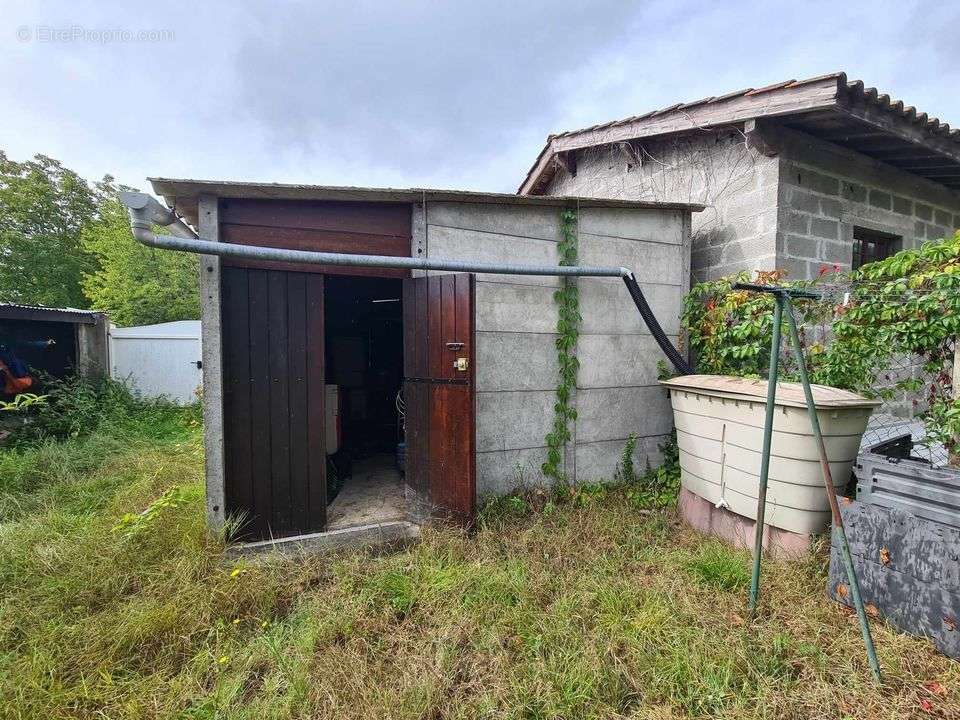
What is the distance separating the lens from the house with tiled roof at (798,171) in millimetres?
3771

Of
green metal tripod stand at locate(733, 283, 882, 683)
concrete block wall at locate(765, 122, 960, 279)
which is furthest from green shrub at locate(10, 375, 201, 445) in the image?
concrete block wall at locate(765, 122, 960, 279)

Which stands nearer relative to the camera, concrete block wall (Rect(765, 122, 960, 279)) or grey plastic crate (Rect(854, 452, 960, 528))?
grey plastic crate (Rect(854, 452, 960, 528))

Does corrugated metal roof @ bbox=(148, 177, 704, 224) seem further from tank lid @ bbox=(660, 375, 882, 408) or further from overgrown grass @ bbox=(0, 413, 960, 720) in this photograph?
overgrown grass @ bbox=(0, 413, 960, 720)

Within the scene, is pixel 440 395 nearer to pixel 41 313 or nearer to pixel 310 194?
pixel 310 194

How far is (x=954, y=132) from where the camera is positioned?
13.4ft

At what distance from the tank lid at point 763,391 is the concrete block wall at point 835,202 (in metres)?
1.84

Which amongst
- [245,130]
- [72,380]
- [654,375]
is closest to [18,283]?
[72,380]

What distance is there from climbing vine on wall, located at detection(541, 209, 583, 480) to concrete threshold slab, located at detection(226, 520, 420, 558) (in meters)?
1.43

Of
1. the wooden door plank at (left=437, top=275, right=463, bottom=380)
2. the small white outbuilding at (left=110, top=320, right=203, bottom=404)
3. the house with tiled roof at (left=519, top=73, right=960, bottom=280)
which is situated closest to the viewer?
the wooden door plank at (left=437, top=275, right=463, bottom=380)

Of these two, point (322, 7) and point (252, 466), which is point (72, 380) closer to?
point (252, 466)

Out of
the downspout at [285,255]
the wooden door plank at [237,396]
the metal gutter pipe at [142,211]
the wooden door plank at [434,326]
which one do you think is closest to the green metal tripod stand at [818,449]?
the downspout at [285,255]

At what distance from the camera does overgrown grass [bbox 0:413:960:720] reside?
1829 mm

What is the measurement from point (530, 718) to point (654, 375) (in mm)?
3233

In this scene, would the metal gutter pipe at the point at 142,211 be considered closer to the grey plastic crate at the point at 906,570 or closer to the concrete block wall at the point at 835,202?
the grey plastic crate at the point at 906,570
